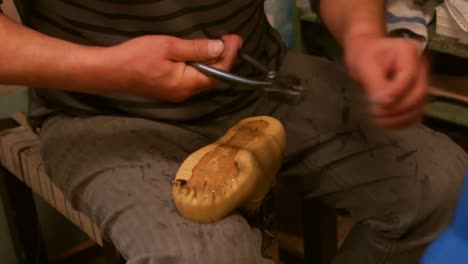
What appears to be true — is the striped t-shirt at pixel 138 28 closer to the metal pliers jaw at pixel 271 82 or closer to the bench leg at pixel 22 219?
the metal pliers jaw at pixel 271 82

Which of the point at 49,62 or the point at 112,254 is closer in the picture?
the point at 49,62

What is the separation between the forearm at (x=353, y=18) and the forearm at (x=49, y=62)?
288mm

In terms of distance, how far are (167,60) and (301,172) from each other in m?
0.24

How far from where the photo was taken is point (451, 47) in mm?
1014

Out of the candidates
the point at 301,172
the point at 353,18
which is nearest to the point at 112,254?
the point at 301,172

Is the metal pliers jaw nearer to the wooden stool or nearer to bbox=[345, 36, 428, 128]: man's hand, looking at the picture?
bbox=[345, 36, 428, 128]: man's hand

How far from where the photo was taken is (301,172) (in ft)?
2.53

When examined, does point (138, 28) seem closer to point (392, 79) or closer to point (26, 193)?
point (392, 79)

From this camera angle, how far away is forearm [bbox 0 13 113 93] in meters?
0.64

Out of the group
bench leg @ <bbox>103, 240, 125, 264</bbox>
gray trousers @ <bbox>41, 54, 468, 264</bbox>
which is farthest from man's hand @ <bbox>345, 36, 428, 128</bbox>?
bench leg @ <bbox>103, 240, 125, 264</bbox>

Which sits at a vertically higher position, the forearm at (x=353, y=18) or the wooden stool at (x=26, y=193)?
the forearm at (x=353, y=18)

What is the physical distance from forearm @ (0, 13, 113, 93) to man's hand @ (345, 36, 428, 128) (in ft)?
0.87

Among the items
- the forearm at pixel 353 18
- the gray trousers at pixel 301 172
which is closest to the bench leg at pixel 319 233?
the gray trousers at pixel 301 172

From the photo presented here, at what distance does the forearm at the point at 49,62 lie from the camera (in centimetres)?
64
